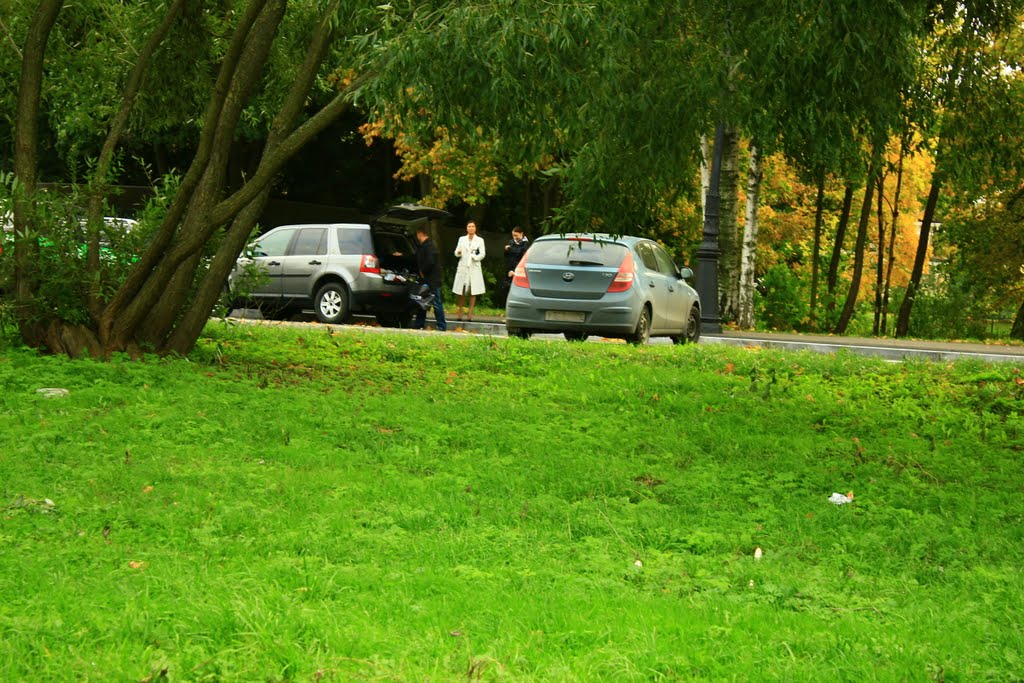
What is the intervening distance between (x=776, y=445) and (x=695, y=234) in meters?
28.5

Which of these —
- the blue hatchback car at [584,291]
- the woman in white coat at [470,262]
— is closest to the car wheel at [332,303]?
the woman in white coat at [470,262]

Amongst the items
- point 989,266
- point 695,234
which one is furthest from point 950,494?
point 695,234

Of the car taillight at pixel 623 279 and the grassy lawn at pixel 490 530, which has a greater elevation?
the car taillight at pixel 623 279

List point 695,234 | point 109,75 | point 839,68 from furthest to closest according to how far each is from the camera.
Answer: point 695,234 < point 109,75 < point 839,68

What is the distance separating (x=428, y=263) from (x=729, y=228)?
8.46 meters

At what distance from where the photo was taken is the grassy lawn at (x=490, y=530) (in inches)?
164

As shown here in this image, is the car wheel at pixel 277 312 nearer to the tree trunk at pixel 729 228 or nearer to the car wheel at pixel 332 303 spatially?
the car wheel at pixel 332 303

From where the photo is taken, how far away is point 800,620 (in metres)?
4.64

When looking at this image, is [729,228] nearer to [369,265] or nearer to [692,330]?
[692,330]

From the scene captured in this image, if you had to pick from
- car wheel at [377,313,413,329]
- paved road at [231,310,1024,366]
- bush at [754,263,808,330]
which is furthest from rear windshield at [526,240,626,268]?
bush at [754,263,808,330]

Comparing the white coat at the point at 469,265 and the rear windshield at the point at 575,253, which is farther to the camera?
the white coat at the point at 469,265

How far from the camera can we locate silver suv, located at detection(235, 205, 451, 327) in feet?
66.2

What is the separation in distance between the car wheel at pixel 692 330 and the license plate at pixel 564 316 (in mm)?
2955

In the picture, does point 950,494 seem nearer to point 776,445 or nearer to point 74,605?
point 776,445
